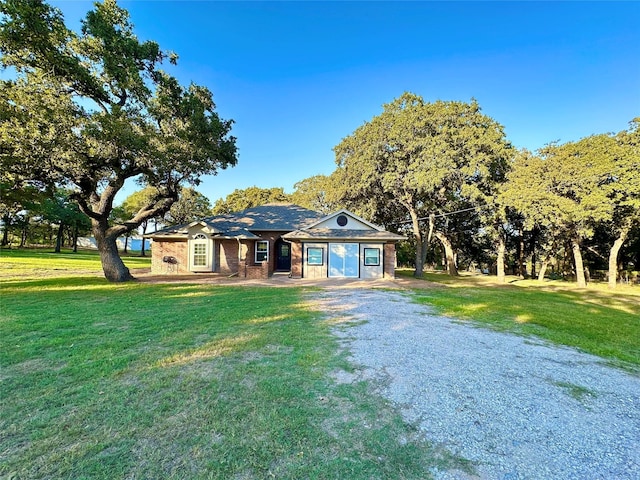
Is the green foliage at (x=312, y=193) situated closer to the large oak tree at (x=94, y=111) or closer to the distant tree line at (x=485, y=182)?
the distant tree line at (x=485, y=182)

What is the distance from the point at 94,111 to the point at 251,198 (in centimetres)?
2712

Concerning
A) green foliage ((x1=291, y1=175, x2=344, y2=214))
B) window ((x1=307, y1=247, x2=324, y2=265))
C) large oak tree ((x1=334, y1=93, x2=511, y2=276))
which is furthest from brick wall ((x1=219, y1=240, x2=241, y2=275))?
green foliage ((x1=291, y1=175, x2=344, y2=214))

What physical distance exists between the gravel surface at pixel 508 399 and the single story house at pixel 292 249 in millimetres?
11011

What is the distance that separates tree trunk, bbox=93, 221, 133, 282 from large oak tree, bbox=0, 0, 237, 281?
0.06 metres

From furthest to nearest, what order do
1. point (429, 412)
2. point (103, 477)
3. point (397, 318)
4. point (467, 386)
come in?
point (397, 318) < point (467, 386) < point (429, 412) < point (103, 477)

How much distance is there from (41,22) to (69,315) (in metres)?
10.2

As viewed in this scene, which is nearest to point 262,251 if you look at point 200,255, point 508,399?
point 200,255

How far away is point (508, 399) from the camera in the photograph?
3426 millimetres

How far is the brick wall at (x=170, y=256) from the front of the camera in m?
18.2

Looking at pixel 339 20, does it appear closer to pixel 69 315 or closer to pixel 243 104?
pixel 243 104

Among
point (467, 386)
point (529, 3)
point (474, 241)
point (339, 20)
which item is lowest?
point (467, 386)

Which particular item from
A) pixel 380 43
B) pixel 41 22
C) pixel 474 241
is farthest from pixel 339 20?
pixel 474 241

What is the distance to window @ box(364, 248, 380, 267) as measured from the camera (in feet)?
57.0

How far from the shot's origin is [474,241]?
28562mm
